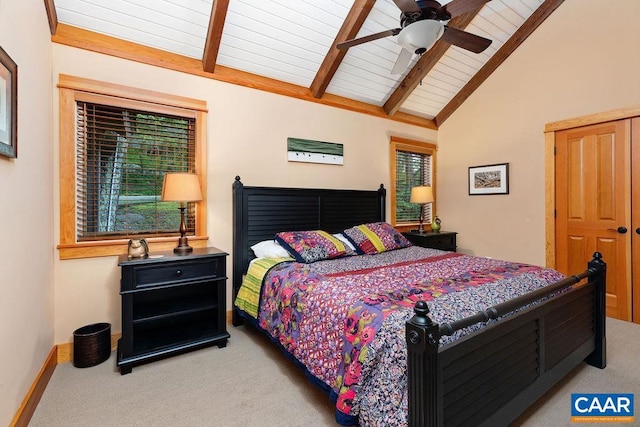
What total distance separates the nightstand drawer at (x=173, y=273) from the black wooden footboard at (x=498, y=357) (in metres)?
1.90

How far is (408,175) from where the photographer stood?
4754 millimetres

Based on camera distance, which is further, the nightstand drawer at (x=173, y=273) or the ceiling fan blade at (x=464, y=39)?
the nightstand drawer at (x=173, y=273)

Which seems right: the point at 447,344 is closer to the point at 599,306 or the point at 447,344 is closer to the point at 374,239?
the point at 599,306

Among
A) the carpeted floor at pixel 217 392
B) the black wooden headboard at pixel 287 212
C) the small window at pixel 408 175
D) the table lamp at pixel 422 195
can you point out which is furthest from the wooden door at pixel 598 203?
the black wooden headboard at pixel 287 212

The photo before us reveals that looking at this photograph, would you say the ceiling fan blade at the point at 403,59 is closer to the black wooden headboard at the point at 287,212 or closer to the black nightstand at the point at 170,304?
the black wooden headboard at the point at 287,212

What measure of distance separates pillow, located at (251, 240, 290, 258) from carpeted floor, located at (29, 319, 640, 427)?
86cm

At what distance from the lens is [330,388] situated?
1.71 meters

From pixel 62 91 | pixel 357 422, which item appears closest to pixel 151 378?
pixel 357 422

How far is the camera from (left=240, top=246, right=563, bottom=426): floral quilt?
1395 millimetres

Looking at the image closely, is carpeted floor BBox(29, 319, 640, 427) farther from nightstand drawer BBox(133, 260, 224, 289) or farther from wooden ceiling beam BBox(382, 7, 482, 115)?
wooden ceiling beam BBox(382, 7, 482, 115)

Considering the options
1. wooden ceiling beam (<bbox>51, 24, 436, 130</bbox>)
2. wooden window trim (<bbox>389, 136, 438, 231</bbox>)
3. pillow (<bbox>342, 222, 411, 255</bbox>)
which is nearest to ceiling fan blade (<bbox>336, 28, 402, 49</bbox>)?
wooden ceiling beam (<bbox>51, 24, 436, 130</bbox>)

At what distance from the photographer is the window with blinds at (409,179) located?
4.62 meters

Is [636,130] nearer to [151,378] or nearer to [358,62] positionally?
[358,62]

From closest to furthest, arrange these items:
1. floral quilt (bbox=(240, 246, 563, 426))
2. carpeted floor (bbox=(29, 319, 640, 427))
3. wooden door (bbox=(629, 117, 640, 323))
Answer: floral quilt (bbox=(240, 246, 563, 426)) → carpeted floor (bbox=(29, 319, 640, 427)) → wooden door (bbox=(629, 117, 640, 323))
